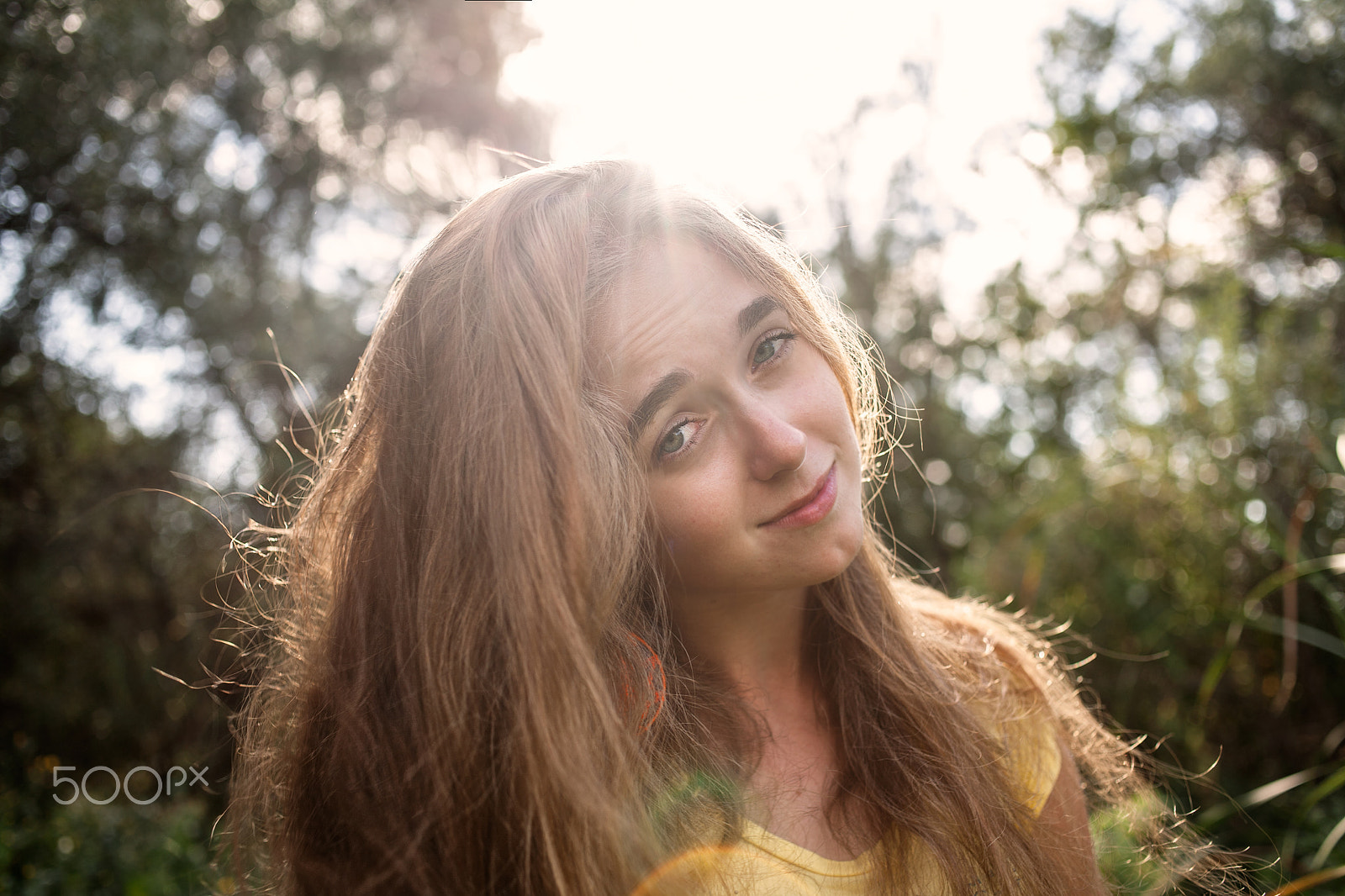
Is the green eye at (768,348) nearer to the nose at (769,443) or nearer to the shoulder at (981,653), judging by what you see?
the nose at (769,443)

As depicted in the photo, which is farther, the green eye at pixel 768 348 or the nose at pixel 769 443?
the green eye at pixel 768 348

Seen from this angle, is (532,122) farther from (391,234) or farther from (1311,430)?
(1311,430)

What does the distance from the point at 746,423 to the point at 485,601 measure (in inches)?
21.9

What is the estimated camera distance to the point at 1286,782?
1937 mm

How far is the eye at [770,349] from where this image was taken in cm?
150

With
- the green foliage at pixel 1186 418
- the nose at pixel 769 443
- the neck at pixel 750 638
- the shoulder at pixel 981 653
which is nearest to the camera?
the nose at pixel 769 443

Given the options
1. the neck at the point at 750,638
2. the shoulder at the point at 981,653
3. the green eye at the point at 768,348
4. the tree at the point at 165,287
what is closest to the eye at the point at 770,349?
the green eye at the point at 768,348

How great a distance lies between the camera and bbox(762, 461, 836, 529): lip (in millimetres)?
1415

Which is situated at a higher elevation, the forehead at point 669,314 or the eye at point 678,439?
the forehead at point 669,314

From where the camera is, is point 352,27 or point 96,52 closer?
point 96,52

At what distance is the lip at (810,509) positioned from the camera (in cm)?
142

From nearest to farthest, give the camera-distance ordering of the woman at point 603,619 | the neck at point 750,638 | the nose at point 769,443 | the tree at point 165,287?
the woman at point 603,619 → the nose at point 769,443 → the neck at point 750,638 → the tree at point 165,287

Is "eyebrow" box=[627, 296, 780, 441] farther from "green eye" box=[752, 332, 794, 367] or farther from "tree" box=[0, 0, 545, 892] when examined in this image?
"tree" box=[0, 0, 545, 892]

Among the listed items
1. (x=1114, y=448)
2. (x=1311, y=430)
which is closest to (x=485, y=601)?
(x=1311, y=430)
